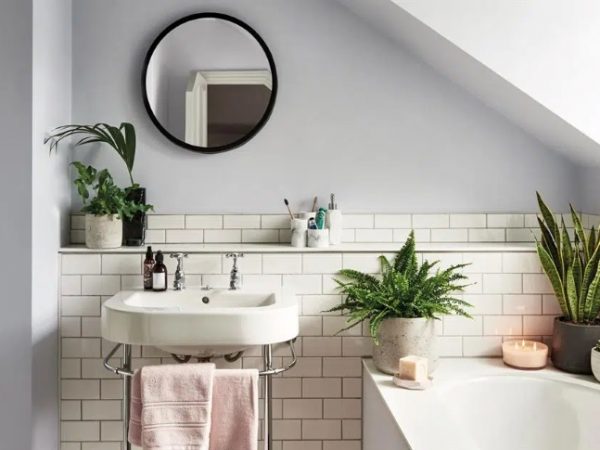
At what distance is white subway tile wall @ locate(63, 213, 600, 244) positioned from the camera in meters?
3.03

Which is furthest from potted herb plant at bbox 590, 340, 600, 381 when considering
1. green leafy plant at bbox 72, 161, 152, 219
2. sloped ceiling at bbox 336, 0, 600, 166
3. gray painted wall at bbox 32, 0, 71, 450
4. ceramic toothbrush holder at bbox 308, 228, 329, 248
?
gray painted wall at bbox 32, 0, 71, 450

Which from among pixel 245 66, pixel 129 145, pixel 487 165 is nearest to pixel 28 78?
pixel 129 145

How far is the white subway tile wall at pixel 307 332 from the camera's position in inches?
111

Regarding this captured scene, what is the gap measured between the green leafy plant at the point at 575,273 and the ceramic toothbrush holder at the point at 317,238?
2.80 feet

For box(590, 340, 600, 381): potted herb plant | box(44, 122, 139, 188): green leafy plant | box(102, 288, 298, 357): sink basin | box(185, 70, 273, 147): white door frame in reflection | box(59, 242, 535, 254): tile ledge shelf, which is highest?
box(185, 70, 273, 147): white door frame in reflection

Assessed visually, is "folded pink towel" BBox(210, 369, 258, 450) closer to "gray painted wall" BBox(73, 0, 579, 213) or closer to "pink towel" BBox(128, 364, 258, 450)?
"pink towel" BBox(128, 364, 258, 450)

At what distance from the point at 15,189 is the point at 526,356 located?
2.06 meters

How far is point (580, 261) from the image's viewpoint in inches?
105

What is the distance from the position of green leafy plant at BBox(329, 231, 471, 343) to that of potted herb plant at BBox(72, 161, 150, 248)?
921 mm

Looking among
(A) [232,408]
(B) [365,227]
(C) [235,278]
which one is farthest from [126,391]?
(B) [365,227]

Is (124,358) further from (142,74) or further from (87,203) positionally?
(142,74)

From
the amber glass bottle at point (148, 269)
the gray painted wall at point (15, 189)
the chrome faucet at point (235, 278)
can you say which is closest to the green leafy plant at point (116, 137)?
the gray painted wall at point (15, 189)

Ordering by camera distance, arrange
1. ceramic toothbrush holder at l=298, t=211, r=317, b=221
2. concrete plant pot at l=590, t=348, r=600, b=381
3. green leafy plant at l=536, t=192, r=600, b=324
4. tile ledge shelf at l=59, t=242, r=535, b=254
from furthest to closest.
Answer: ceramic toothbrush holder at l=298, t=211, r=317, b=221 → tile ledge shelf at l=59, t=242, r=535, b=254 → green leafy plant at l=536, t=192, r=600, b=324 → concrete plant pot at l=590, t=348, r=600, b=381

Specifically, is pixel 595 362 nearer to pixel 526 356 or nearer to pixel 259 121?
pixel 526 356
